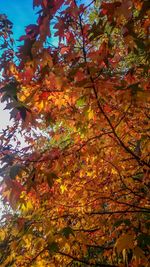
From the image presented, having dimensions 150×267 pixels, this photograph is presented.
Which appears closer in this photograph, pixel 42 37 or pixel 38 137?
pixel 42 37

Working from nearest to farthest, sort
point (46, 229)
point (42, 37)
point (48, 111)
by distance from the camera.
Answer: point (42, 37) < point (46, 229) < point (48, 111)

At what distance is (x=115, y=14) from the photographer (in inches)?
96.7

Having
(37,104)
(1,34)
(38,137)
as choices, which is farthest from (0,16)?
(38,137)

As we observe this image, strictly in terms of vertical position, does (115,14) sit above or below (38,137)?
below

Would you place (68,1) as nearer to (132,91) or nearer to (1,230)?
(132,91)

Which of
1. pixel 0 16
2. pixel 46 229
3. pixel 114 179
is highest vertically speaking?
pixel 0 16

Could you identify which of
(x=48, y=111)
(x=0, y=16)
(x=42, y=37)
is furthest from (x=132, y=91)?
(x=0, y=16)

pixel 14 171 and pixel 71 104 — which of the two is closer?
pixel 14 171

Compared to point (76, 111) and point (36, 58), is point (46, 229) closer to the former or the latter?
point (76, 111)

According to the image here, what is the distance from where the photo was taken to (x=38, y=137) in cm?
579

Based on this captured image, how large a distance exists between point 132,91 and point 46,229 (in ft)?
6.28

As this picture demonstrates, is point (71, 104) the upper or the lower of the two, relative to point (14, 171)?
upper

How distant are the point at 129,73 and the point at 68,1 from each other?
1.30 metres

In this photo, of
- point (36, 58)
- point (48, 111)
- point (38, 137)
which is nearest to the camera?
point (36, 58)
